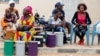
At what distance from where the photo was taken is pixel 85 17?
11.6 m

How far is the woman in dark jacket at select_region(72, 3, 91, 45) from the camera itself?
11.4 m

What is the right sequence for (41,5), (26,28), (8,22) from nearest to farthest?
1. (26,28)
2. (8,22)
3. (41,5)

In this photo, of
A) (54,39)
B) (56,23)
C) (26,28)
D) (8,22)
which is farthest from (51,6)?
(26,28)

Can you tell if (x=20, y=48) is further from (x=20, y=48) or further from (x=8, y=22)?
(x=8, y=22)

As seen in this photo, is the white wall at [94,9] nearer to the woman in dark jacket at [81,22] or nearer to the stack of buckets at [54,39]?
the woman in dark jacket at [81,22]

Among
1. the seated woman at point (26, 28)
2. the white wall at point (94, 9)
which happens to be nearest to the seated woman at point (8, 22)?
the seated woman at point (26, 28)

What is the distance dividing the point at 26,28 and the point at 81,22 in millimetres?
1798

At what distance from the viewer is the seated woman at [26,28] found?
1023cm

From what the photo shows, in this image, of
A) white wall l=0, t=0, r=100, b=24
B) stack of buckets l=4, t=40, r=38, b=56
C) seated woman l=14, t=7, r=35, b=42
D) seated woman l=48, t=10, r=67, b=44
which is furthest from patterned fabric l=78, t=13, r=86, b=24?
white wall l=0, t=0, r=100, b=24

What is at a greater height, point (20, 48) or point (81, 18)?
point (81, 18)

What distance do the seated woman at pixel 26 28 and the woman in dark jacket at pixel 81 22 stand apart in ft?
4.78

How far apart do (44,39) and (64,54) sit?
78cm

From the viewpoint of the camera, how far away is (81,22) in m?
11.6

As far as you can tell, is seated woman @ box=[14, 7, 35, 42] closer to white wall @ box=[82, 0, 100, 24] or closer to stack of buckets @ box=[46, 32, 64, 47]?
stack of buckets @ box=[46, 32, 64, 47]
